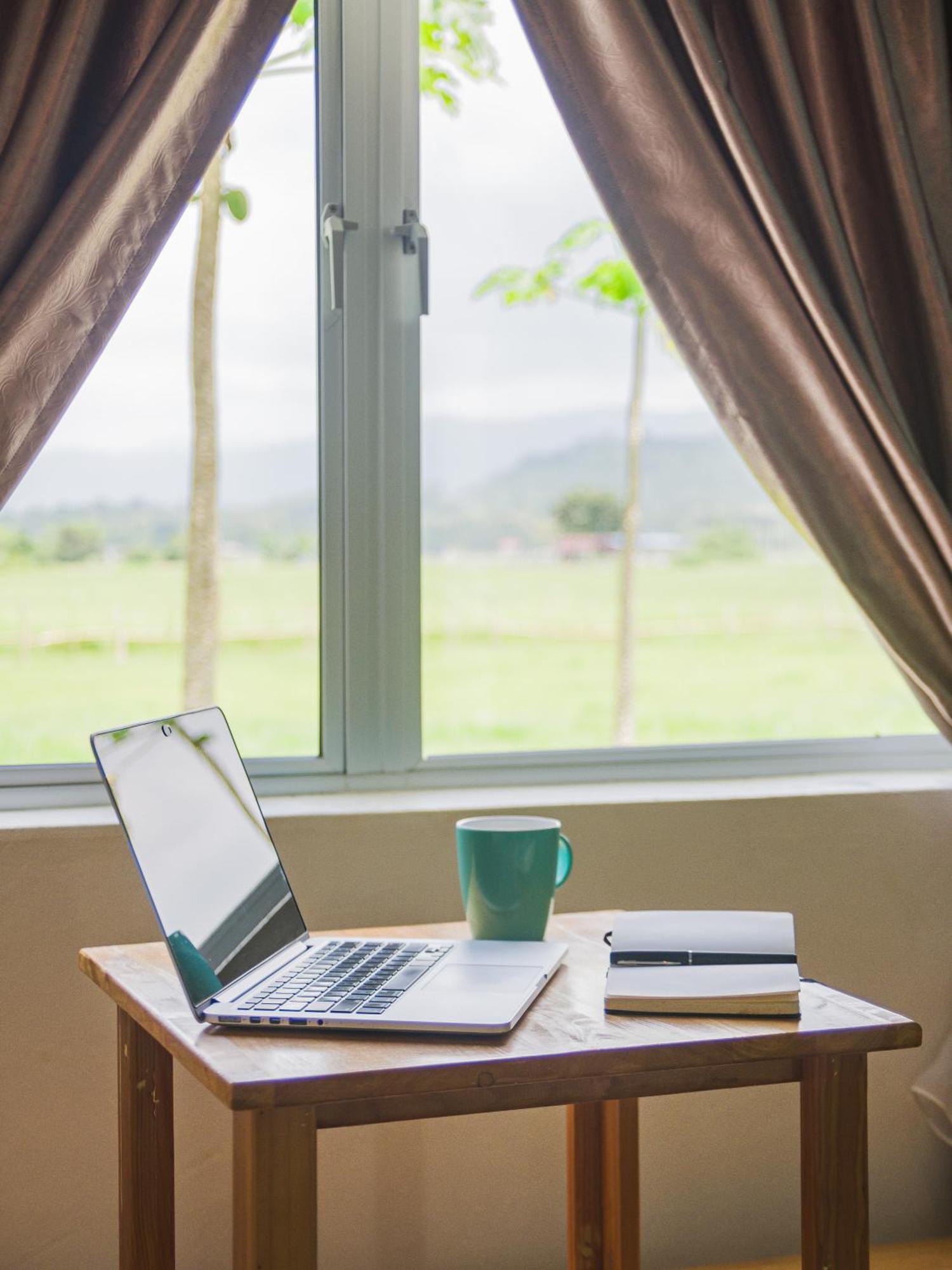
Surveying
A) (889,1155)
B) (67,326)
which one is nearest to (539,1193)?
(889,1155)

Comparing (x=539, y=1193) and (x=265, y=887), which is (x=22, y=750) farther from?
(x=539, y=1193)

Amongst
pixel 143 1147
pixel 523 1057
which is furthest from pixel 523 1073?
pixel 143 1147

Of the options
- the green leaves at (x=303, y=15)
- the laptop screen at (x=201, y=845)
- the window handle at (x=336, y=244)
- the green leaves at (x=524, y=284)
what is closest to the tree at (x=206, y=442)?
the green leaves at (x=303, y=15)

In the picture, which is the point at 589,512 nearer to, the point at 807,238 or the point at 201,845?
the point at 807,238

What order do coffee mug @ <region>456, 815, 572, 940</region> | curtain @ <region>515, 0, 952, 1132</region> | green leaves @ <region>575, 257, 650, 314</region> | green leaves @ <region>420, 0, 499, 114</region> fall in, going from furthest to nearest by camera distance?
green leaves @ <region>575, 257, 650, 314</region> → green leaves @ <region>420, 0, 499, 114</region> → curtain @ <region>515, 0, 952, 1132</region> → coffee mug @ <region>456, 815, 572, 940</region>

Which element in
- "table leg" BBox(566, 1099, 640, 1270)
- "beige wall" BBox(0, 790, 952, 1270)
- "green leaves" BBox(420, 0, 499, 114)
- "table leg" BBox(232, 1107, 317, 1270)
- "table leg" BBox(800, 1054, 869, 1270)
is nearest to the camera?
"table leg" BBox(232, 1107, 317, 1270)

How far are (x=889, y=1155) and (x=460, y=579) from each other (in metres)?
1.04

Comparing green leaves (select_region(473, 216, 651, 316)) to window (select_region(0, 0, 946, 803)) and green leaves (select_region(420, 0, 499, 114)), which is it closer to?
window (select_region(0, 0, 946, 803))

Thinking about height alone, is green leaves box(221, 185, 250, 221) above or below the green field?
above

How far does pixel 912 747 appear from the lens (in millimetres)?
2057

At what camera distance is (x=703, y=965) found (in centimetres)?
116

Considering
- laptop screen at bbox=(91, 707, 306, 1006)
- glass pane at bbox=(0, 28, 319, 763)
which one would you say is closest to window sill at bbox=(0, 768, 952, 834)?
glass pane at bbox=(0, 28, 319, 763)

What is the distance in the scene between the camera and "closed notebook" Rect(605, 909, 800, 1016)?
108 centimetres

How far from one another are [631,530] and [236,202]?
0.74 m
